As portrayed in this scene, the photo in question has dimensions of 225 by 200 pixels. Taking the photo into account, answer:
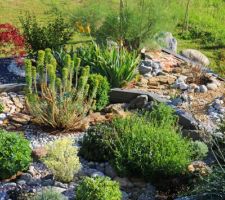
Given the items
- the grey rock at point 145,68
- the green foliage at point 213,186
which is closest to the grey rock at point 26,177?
the green foliage at point 213,186

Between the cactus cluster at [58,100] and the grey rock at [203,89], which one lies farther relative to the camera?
the grey rock at [203,89]

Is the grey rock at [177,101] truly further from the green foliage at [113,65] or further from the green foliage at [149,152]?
the green foliage at [149,152]

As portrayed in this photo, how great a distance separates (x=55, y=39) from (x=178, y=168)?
4.78 meters

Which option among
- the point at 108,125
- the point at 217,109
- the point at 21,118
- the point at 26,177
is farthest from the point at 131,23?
the point at 26,177

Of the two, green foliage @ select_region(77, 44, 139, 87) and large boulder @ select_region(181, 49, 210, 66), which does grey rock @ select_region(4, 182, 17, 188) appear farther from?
large boulder @ select_region(181, 49, 210, 66)

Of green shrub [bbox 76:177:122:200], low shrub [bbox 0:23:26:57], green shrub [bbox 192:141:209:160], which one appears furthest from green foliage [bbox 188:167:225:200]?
low shrub [bbox 0:23:26:57]

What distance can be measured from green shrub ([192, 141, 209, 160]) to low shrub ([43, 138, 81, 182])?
153cm

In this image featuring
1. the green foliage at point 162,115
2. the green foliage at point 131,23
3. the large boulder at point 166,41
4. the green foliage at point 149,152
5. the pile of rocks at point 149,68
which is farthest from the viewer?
the large boulder at point 166,41

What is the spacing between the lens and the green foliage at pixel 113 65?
9680 mm

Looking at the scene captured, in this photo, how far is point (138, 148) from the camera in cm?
694

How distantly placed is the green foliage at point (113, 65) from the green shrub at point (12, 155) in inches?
119

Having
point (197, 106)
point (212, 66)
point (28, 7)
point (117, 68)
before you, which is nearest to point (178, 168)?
point (197, 106)

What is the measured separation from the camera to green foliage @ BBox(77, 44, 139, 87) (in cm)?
968

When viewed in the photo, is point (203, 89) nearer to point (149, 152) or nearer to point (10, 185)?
point (149, 152)
